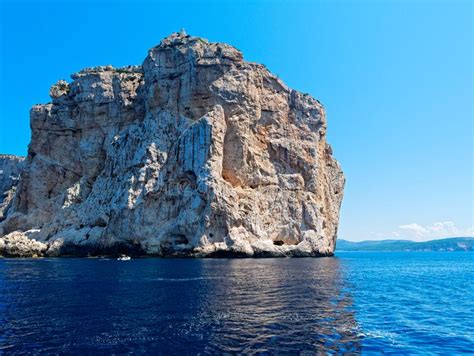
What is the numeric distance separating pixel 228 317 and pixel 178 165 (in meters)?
53.8

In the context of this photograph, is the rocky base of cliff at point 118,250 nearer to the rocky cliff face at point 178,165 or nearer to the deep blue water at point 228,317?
the rocky cliff face at point 178,165

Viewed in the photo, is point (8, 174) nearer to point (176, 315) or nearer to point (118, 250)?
point (118, 250)

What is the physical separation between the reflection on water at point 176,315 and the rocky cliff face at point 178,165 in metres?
33.3

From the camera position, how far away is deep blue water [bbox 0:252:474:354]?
1585 centimetres

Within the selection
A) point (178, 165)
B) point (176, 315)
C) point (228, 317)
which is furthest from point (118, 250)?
point (228, 317)

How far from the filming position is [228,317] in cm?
2045

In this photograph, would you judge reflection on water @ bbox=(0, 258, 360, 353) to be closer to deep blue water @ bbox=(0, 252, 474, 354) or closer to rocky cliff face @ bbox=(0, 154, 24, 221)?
deep blue water @ bbox=(0, 252, 474, 354)

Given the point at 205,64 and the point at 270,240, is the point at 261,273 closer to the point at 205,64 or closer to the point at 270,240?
the point at 270,240

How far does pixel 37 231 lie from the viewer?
78.9 metres

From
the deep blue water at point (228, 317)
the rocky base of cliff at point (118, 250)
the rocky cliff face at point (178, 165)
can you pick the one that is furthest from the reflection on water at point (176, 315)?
the rocky cliff face at point (178, 165)

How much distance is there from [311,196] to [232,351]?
65.6m

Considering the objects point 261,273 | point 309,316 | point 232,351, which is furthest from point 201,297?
point 261,273

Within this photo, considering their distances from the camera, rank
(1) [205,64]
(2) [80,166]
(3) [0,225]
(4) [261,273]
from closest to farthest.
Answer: (4) [261,273] < (1) [205,64] < (3) [0,225] < (2) [80,166]

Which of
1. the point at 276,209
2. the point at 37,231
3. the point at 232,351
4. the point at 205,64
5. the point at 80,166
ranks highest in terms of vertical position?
the point at 205,64
